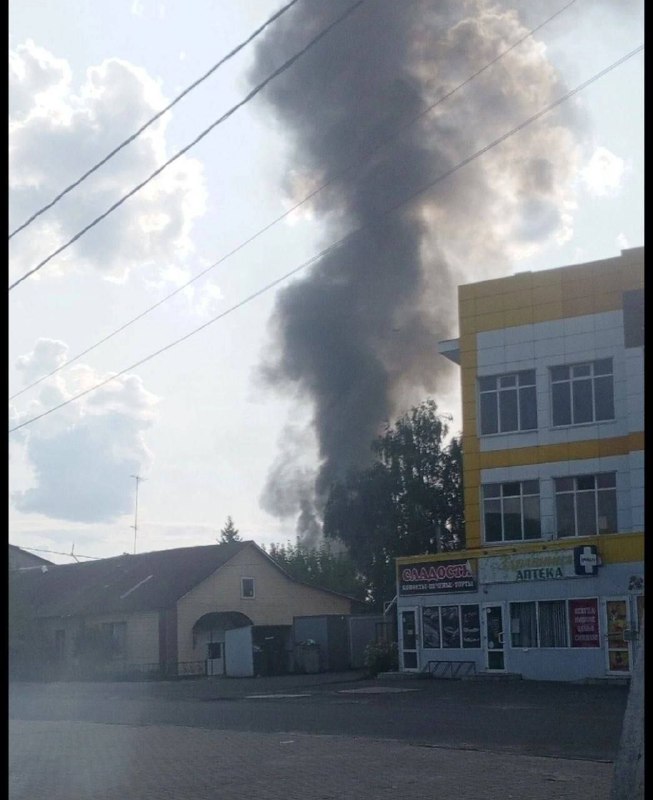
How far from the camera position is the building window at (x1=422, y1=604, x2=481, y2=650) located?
35.0 metres

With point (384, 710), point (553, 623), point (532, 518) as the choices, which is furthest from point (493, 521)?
point (384, 710)

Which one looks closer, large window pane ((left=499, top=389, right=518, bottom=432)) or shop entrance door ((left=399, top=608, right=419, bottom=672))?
large window pane ((left=499, top=389, right=518, bottom=432))

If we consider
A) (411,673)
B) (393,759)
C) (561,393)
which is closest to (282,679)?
(411,673)

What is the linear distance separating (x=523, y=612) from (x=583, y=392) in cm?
696

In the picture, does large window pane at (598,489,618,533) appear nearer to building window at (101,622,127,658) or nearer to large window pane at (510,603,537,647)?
large window pane at (510,603,537,647)

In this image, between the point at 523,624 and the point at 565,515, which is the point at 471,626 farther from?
the point at 565,515

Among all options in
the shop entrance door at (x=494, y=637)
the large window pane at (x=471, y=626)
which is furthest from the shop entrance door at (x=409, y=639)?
the shop entrance door at (x=494, y=637)

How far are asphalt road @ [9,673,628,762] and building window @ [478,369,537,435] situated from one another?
8.23 meters

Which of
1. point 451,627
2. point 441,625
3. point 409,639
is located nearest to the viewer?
point 451,627

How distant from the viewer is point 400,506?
5566cm

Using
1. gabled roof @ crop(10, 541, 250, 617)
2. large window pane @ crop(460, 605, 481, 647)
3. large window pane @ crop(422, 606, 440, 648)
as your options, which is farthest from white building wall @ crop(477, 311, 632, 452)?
gabled roof @ crop(10, 541, 250, 617)

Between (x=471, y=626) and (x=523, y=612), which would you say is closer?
(x=523, y=612)

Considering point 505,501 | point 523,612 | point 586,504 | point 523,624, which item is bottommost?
point 523,624

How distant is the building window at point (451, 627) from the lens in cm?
3500
